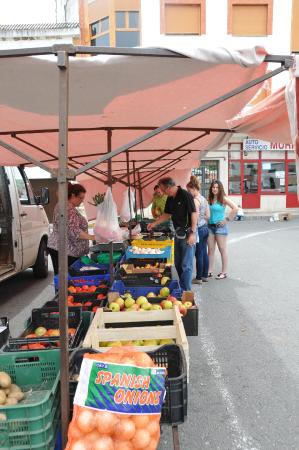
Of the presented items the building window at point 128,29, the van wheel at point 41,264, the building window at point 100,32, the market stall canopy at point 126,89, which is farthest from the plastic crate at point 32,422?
the building window at point 100,32

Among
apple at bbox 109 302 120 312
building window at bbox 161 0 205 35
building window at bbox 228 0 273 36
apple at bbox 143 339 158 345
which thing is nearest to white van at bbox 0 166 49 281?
apple at bbox 109 302 120 312

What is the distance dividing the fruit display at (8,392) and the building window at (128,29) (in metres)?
20.3

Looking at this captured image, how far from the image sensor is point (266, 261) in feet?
29.6

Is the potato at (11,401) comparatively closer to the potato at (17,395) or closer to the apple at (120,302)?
the potato at (17,395)

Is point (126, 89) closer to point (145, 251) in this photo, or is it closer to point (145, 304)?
point (145, 304)

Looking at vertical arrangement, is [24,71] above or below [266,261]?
above

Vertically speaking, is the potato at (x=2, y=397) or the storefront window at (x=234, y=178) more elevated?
the storefront window at (x=234, y=178)

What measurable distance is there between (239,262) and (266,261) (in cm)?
63

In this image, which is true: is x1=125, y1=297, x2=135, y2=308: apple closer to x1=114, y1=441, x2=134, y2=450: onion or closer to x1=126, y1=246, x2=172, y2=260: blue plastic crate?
x1=114, y1=441, x2=134, y2=450: onion

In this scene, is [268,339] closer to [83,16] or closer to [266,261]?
[266,261]

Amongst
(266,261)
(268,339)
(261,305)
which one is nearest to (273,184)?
(266,261)

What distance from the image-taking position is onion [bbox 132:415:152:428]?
193 cm

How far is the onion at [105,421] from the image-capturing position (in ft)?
6.20

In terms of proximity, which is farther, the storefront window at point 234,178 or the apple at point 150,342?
the storefront window at point 234,178
